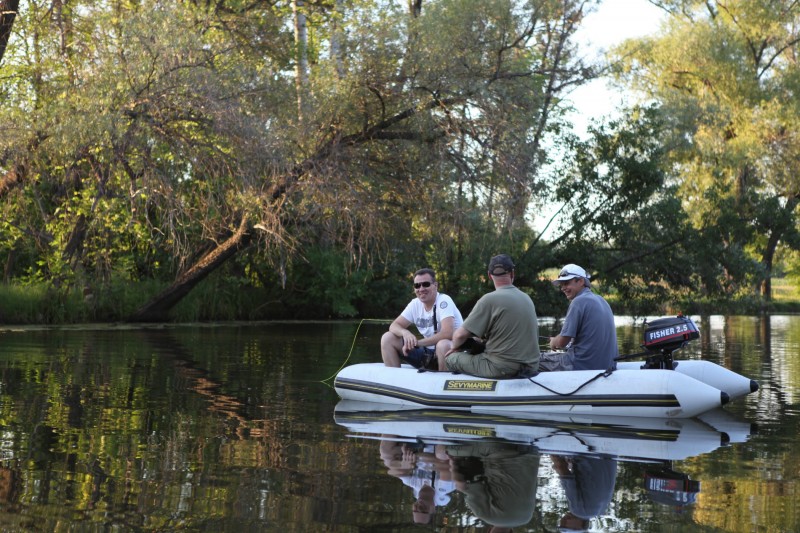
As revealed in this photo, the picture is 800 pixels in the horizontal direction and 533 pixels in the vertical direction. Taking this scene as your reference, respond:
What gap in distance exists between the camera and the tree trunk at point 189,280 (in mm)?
20516

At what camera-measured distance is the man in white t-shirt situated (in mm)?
9758

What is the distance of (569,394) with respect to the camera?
29.3ft

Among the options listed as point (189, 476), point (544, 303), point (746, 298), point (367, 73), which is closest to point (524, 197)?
point (367, 73)

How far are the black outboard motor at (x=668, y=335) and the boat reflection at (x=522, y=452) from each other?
671 mm

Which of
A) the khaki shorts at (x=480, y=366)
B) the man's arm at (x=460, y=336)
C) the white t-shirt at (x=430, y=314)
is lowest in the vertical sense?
the khaki shorts at (x=480, y=366)

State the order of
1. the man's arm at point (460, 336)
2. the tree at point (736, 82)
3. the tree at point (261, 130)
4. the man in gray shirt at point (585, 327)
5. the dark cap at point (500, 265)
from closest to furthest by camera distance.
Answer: the dark cap at point (500, 265) → the man's arm at point (460, 336) → the man in gray shirt at point (585, 327) → the tree at point (261, 130) → the tree at point (736, 82)

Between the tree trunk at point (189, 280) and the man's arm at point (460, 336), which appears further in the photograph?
the tree trunk at point (189, 280)

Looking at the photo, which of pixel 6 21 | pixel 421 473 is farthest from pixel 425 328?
pixel 6 21

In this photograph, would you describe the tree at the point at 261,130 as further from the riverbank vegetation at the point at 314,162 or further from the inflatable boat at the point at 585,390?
the inflatable boat at the point at 585,390

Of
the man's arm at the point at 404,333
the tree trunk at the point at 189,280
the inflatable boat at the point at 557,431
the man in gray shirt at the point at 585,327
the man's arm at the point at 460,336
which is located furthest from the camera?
the tree trunk at the point at 189,280

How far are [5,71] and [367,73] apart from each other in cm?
621

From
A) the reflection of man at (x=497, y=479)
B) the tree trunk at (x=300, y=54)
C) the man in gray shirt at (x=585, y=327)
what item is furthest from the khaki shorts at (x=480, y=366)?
the tree trunk at (x=300, y=54)

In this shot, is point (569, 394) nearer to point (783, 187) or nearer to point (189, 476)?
point (189, 476)

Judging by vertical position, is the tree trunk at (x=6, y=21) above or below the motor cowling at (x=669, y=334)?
above
